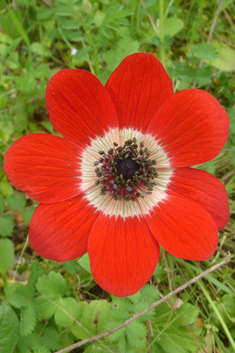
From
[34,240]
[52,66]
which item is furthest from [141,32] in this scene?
[34,240]

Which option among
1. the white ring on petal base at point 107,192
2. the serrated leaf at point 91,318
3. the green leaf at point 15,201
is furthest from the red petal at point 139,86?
the serrated leaf at point 91,318

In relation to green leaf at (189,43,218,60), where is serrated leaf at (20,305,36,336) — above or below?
below

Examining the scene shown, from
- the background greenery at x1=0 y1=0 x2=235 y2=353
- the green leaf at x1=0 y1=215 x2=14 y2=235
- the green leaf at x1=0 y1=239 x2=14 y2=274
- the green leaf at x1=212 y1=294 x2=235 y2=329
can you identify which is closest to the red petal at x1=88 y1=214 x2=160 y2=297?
the background greenery at x1=0 y1=0 x2=235 y2=353

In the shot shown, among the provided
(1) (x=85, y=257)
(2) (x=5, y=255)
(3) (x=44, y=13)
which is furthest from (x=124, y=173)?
(3) (x=44, y=13)

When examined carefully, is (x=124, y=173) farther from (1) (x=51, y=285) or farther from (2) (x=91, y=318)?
(2) (x=91, y=318)

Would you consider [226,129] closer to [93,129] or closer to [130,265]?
[93,129]

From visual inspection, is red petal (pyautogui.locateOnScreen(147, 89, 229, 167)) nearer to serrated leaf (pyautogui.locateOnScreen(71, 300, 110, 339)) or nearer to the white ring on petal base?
the white ring on petal base

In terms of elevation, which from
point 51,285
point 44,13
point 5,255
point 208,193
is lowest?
point 51,285

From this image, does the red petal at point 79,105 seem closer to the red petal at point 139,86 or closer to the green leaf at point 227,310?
the red petal at point 139,86
